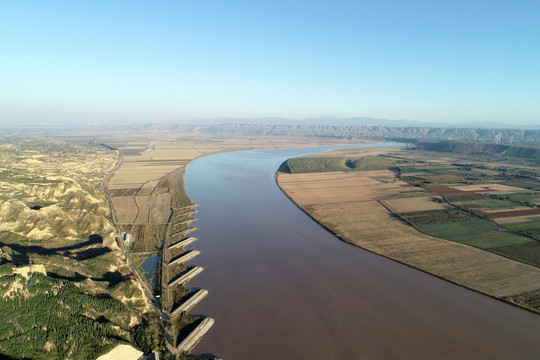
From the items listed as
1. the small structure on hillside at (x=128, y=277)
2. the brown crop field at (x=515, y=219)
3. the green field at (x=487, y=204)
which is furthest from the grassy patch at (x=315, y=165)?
the small structure on hillside at (x=128, y=277)

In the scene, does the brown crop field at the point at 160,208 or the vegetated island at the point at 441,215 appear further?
the brown crop field at the point at 160,208

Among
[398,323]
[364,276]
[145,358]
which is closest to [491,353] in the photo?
[398,323]

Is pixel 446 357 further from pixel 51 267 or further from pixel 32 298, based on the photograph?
pixel 51 267

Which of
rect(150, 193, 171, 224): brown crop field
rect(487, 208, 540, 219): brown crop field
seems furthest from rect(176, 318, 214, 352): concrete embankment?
rect(487, 208, 540, 219): brown crop field

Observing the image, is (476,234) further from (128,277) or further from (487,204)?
(128,277)

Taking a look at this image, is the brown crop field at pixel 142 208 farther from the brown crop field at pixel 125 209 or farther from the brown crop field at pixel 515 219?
the brown crop field at pixel 515 219

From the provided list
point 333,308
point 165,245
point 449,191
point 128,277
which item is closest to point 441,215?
point 449,191

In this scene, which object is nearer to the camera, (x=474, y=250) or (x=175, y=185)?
(x=474, y=250)
